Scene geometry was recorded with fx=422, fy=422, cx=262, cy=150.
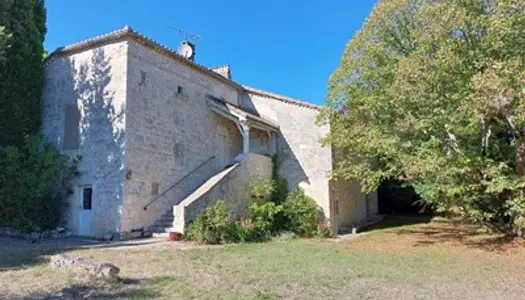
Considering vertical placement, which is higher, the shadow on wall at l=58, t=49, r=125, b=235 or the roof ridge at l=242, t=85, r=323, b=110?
the roof ridge at l=242, t=85, r=323, b=110

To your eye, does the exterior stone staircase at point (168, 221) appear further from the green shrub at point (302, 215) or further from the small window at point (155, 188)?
the green shrub at point (302, 215)

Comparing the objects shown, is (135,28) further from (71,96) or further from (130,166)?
(130,166)

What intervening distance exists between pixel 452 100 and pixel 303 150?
27.0ft

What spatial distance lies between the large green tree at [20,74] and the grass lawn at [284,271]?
5.53 meters

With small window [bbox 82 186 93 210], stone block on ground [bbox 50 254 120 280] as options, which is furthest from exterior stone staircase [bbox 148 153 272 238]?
stone block on ground [bbox 50 254 120 280]

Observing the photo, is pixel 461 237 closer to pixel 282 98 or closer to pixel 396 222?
pixel 396 222

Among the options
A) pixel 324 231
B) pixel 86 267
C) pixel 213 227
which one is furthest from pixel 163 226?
pixel 86 267

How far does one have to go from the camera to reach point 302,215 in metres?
18.2

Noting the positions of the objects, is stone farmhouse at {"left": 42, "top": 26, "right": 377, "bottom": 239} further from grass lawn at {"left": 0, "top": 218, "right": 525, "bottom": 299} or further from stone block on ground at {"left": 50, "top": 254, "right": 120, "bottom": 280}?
stone block on ground at {"left": 50, "top": 254, "right": 120, "bottom": 280}

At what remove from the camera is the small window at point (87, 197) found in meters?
16.0

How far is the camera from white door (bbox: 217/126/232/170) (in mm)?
20688

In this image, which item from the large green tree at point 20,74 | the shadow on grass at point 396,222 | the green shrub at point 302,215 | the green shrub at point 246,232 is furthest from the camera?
the shadow on grass at point 396,222

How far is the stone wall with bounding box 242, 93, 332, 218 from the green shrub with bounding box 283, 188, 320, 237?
917mm

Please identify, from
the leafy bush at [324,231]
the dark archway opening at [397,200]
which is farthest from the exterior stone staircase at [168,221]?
the dark archway opening at [397,200]
